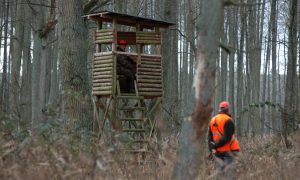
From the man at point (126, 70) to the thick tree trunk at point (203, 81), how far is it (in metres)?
6.31

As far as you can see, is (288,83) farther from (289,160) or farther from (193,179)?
(193,179)

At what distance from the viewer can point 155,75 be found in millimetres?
13242

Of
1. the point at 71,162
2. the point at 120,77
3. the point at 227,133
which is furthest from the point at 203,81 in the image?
the point at 120,77

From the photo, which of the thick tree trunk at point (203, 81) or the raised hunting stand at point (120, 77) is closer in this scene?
the thick tree trunk at point (203, 81)

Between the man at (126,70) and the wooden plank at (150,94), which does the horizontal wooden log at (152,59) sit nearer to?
the man at (126,70)

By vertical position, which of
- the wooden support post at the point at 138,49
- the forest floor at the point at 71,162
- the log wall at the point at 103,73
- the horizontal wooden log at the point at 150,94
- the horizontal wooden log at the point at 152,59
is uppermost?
the wooden support post at the point at 138,49

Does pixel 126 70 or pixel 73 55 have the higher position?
pixel 73 55

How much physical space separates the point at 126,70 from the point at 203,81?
6.51 m

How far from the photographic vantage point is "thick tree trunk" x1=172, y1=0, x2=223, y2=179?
6660 mm

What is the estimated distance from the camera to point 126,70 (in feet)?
42.9

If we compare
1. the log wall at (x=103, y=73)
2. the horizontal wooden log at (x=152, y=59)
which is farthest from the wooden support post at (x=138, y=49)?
the log wall at (x=103, y=73)

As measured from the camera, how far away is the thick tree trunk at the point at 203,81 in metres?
6.66

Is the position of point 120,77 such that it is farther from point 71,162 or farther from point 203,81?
point 71,162

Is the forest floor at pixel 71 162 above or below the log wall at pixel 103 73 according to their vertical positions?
below
